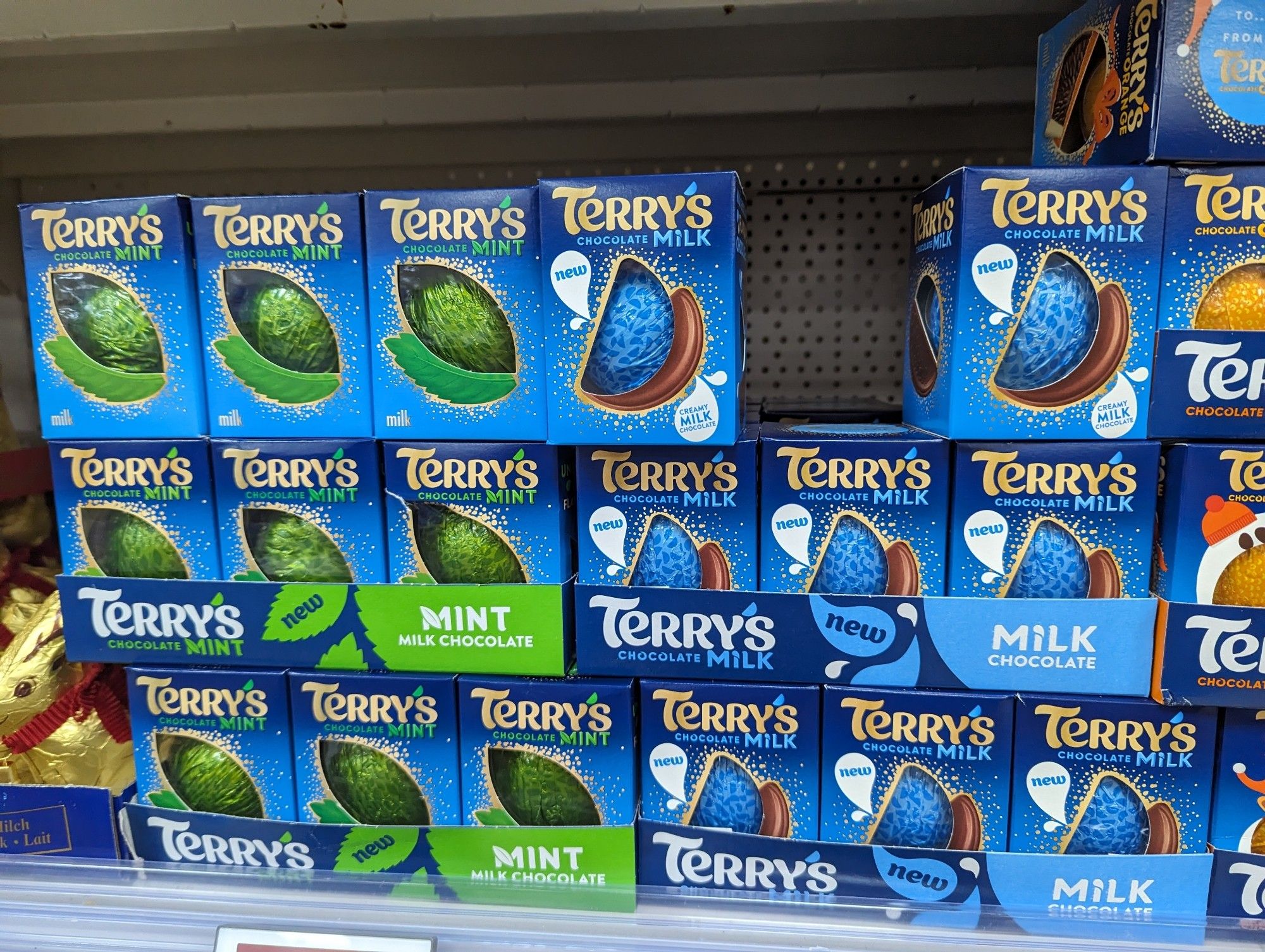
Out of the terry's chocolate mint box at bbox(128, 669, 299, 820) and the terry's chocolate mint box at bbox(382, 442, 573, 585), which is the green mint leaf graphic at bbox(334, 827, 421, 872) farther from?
the terry's chocolate mint box at bbox(382, 442, 573, 585)

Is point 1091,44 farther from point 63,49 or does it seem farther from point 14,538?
point 14,538

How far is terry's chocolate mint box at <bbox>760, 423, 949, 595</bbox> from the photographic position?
3.41ft

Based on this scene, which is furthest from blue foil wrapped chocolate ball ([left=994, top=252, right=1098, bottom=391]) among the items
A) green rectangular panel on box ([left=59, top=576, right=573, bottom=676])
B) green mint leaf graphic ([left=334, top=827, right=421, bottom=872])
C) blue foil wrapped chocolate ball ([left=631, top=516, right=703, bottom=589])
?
green mint leaf graphic ([left=334, top=827, right=421, bottom=872])

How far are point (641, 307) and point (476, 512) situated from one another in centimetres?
37

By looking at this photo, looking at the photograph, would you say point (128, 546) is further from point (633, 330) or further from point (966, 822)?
point (966, 822)

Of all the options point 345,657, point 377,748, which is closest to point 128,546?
point 345,657

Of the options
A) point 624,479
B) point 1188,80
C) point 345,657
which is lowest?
point 345,657

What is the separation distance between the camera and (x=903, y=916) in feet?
3.44

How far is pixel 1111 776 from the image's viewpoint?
3.48 ft

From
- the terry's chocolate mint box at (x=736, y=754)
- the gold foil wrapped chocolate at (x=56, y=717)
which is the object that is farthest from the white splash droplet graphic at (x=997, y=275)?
the gold foil wrapped chocolate at (x=56, y=717)

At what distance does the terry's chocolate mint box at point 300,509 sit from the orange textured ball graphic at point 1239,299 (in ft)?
3.59

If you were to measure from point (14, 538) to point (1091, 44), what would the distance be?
193 cm

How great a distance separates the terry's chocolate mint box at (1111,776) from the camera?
3.41 feet

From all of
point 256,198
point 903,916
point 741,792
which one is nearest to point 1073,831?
point 903,916
